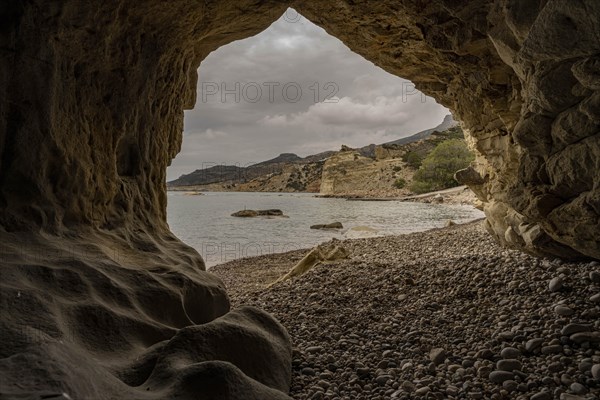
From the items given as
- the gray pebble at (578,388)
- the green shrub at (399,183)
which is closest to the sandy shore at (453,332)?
the gray pebble at (578,388)

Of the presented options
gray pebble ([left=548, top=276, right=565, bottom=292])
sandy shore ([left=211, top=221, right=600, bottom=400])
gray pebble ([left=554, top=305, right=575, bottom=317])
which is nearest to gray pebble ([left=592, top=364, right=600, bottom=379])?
sandy shore ([left=211, top=221, right=600, bottom=400])

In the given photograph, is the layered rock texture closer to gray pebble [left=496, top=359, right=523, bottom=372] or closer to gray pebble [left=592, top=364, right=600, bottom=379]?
gray pebble [left=496, top=359, right=523, bottom=372]

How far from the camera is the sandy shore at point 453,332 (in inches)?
128

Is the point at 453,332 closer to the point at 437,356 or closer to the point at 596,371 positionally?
the point at 437,356

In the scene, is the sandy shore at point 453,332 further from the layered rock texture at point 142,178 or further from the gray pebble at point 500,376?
the layered rock texture at point 142,178

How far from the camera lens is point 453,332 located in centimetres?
424

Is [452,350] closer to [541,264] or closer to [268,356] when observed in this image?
[268,356]

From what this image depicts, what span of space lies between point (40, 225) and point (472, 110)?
8.74m

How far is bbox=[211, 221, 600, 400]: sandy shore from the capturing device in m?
Result: 3.24

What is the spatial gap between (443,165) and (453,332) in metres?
50.2

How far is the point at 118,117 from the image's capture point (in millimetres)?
5402

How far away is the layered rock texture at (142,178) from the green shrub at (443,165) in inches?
1727

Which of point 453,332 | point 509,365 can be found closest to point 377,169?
point 453,332

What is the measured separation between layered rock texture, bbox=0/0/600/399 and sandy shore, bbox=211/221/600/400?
59 centimetres
